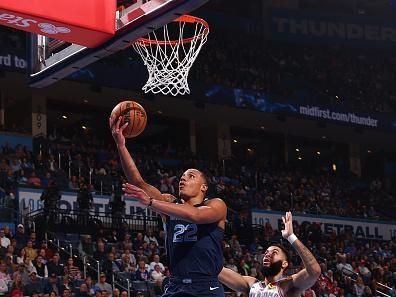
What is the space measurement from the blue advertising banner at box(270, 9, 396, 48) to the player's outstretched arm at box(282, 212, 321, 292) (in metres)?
24.4

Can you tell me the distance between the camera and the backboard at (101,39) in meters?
7.23

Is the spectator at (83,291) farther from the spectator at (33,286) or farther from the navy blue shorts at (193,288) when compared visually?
the navy blue shorts at (193,288)

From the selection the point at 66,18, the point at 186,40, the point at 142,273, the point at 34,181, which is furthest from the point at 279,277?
the point at 34,181

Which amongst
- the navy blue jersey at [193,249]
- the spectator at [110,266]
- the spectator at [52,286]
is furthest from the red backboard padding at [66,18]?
the spectator at [110,266]

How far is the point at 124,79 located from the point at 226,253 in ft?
22.2

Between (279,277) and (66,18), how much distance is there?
9.11 feet

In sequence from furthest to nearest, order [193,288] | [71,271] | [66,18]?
[71,271] → [66,18] → [193,288]

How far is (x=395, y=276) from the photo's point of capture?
23047 millimetres

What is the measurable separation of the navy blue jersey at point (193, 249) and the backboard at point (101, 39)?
221 cm

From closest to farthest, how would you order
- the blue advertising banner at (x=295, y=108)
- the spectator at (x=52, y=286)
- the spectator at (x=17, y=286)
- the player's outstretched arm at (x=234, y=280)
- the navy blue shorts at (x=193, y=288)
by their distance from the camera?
1. the navy blue shorts at (x=193, y=288)
2. the player's outstretched arm at (x=234, y=280)
3. the spectator at (x=17, y=286)
4. the spectator at (x=52, y=286)
5. the blue advertising banner at (x=295, y=108)

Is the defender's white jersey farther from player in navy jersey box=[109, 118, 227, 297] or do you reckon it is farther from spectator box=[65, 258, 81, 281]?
spectator box=[65, 258, 81, 281]

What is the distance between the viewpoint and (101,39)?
7.42 m

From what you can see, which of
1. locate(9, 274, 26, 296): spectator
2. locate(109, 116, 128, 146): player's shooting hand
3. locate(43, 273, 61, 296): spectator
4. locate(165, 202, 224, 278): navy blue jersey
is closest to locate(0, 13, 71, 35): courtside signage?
locate(109, 116, 128, 146): player's shooting hand

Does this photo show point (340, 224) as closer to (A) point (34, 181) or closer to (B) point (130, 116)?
(A) point (34, 181)
